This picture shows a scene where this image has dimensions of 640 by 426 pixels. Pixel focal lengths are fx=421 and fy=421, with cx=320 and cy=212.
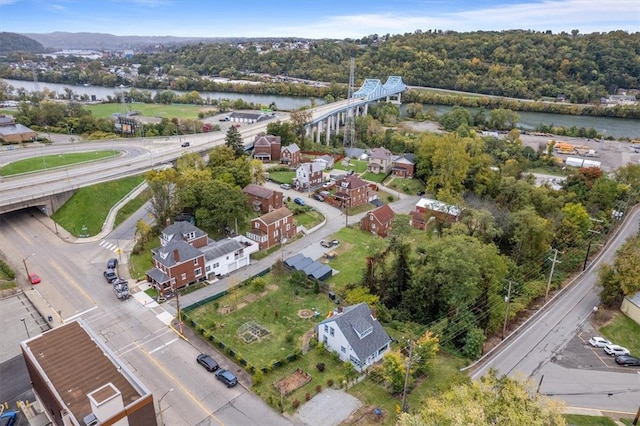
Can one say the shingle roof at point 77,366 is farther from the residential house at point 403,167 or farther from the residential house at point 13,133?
the residential house at point 13,133

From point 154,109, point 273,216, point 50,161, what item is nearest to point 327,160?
point 273,216

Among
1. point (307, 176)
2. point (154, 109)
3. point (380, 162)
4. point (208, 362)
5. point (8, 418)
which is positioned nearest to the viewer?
point (8, 418)

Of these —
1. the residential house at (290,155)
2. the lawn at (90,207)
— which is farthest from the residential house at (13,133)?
the residential house at (290,155)

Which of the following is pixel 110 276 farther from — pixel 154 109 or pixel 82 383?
pixel 154 109

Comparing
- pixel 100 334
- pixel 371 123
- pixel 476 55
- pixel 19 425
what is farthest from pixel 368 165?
pixel 476 55

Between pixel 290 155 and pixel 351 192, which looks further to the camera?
pixel 290 155

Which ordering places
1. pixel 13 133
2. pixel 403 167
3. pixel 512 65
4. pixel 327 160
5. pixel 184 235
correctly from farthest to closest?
pixel 512 65, pixel 327 160, pixel 13 133, pixel 403 167, pixel 184 235
